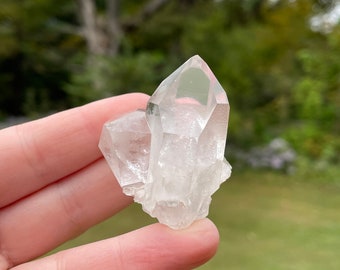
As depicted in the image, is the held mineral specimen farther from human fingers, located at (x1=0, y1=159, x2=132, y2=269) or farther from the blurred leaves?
the blurred leaves

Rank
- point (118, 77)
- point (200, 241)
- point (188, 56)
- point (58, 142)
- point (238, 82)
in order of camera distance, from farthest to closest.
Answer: point (238, 82), point (188, 56), point (118, 77), point (58, 142), point (200, 241)

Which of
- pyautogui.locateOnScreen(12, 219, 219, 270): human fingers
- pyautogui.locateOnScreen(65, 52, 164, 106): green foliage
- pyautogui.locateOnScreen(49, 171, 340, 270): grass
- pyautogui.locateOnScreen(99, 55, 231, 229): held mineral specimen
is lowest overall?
pyautogui.locateOnScreen(49, 171, 340, 270): grass

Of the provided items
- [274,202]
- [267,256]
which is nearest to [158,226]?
[267,256]

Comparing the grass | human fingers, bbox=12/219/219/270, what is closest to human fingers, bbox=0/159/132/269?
human fingers, bbox=12/219/219/270

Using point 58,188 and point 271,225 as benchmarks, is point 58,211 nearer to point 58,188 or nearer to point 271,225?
point 58,188

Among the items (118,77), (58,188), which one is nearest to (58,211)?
(58,188)

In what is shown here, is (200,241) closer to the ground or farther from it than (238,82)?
closer to the ground
